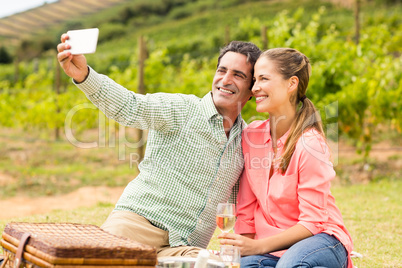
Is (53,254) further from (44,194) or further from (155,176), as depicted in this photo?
(44,194)

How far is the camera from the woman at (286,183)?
2.35m

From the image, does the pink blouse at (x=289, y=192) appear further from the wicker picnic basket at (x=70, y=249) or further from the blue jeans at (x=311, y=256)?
the wicker picnic basket at (x=70, y=249)

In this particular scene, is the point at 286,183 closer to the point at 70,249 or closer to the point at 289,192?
the point at 289,192

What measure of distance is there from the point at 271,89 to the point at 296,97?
186 millimetres

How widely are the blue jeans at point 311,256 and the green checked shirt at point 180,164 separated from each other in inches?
15.6

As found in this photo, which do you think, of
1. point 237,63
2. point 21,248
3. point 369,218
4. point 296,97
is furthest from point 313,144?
point 369,218

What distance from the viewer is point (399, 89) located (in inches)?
259

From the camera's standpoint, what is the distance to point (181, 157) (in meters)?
2.66

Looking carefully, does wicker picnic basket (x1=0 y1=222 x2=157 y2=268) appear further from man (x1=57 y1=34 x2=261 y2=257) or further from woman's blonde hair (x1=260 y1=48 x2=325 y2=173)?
woman's blonde hair (x1=260 y1=48 x2=325 y2=173)

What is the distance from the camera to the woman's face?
2.61m

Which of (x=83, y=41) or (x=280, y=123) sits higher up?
(x=83, y=41)

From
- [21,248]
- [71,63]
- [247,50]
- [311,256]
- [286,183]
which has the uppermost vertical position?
[247,50]

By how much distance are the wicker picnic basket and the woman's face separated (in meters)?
1.15

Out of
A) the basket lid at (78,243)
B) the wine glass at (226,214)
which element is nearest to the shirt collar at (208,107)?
the wine glass at (226,214)
